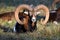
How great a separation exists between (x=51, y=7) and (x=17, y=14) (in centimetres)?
340

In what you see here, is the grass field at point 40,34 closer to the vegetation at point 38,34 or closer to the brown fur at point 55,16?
the vegetation at point 38,34

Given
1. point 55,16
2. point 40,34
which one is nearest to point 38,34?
point 40,34

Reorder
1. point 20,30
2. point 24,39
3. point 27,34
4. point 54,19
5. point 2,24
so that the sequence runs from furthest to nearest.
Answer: point 54,19
point 2,24
point 20,30
point 27,34
point 24,39

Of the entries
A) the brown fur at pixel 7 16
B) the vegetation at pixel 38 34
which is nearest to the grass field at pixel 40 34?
the vegetation at pixel 38 34

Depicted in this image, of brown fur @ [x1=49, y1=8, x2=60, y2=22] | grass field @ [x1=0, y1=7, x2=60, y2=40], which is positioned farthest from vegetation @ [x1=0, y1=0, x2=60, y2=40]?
brown fur @ [x1=49, y1=8, x2=60, y2=22]

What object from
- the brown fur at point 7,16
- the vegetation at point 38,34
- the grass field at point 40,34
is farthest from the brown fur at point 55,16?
the brown fur at point 7,16

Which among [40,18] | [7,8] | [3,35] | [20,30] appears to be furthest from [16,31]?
[7,8]

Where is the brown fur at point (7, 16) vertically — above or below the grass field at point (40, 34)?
above

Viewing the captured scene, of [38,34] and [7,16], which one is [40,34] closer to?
[38,34]

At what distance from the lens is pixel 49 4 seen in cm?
1434

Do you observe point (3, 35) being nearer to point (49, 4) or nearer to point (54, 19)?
point (54, 19)

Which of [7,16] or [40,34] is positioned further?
[7,16]

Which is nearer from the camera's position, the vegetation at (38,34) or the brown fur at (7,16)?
the vegetation at (38,34)

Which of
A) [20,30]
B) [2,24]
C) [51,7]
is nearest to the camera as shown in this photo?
[20,30]
